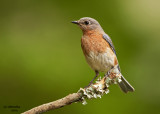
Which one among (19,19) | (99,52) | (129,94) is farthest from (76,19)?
Result: (129,94)

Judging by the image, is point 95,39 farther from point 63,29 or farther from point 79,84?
point 79,84

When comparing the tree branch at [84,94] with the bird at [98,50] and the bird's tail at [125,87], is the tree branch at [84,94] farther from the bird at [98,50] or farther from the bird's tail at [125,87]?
the bird at [98,50]

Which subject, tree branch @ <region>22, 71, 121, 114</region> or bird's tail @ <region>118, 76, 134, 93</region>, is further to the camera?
bird's tail @ <region>118, 76, 134, 93</region>

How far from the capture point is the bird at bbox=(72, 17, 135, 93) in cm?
603

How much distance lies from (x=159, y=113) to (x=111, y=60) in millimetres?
1275

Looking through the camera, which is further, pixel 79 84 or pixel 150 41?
pixel 150 41

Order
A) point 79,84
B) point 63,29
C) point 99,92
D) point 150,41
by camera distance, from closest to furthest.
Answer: point 99,92, point 79,84, point 150,41, point 63,29

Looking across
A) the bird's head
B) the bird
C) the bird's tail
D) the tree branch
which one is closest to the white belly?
the bird

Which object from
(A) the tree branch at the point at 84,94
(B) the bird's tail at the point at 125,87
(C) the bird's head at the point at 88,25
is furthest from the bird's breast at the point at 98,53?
(A) the tree branch at the point at 84,94

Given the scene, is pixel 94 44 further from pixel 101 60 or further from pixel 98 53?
pixel 101 60

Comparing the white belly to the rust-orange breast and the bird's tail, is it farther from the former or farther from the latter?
the bird's tail

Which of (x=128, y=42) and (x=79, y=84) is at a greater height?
(x=128, y=42)

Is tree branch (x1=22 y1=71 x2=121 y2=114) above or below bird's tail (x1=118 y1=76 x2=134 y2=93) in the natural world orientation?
above

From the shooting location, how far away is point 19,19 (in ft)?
21.5
